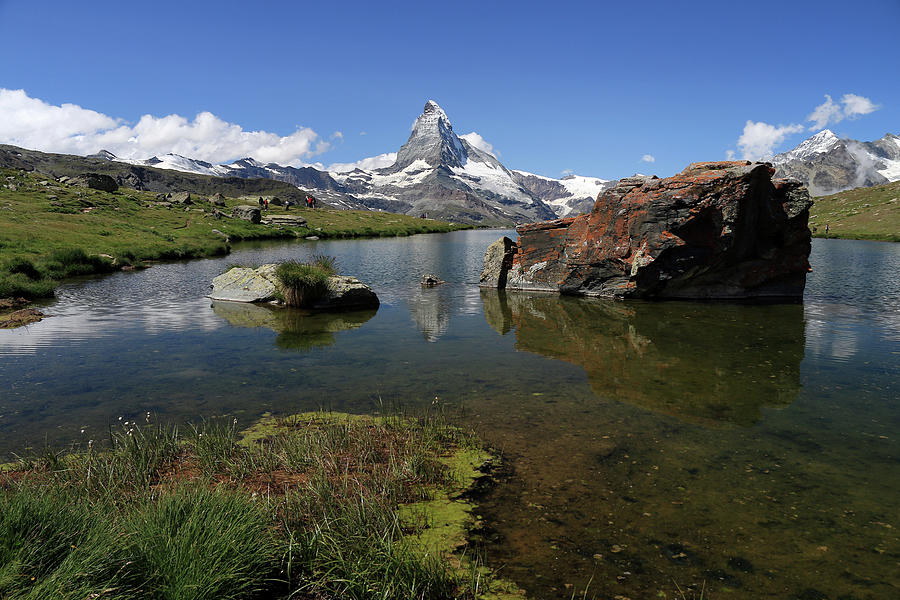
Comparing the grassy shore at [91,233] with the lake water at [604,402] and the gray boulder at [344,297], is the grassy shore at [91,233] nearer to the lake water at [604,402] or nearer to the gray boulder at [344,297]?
the lake water at [604,402]

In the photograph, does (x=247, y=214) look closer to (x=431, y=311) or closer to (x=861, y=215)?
(x=431, y=311)

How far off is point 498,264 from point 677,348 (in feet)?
52.5

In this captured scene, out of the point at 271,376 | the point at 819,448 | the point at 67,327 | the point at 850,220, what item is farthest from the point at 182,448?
the point at 850,220

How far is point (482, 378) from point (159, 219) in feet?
241

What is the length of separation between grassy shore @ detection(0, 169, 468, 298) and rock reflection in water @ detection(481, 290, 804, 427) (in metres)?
24.7

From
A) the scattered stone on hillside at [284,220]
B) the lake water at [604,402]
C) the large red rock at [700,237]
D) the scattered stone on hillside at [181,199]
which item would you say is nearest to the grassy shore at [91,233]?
the scattered stone on hillside at [181,199]

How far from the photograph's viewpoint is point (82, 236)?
44094 mm

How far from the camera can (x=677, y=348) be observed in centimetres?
1544

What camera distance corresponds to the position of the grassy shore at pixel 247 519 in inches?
169

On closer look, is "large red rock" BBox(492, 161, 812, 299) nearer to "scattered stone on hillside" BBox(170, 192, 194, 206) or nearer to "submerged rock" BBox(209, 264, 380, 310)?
"submerged rock" BBox(209, 264, 380, 310)

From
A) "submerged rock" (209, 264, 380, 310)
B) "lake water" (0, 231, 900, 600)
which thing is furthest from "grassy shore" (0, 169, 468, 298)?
"submerged rock" (209, 264, 380, 310)

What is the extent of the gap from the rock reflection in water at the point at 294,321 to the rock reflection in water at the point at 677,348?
6307mm

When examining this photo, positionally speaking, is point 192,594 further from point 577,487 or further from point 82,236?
point 82,236

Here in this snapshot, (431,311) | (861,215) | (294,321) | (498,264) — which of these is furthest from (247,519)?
(861,215)
